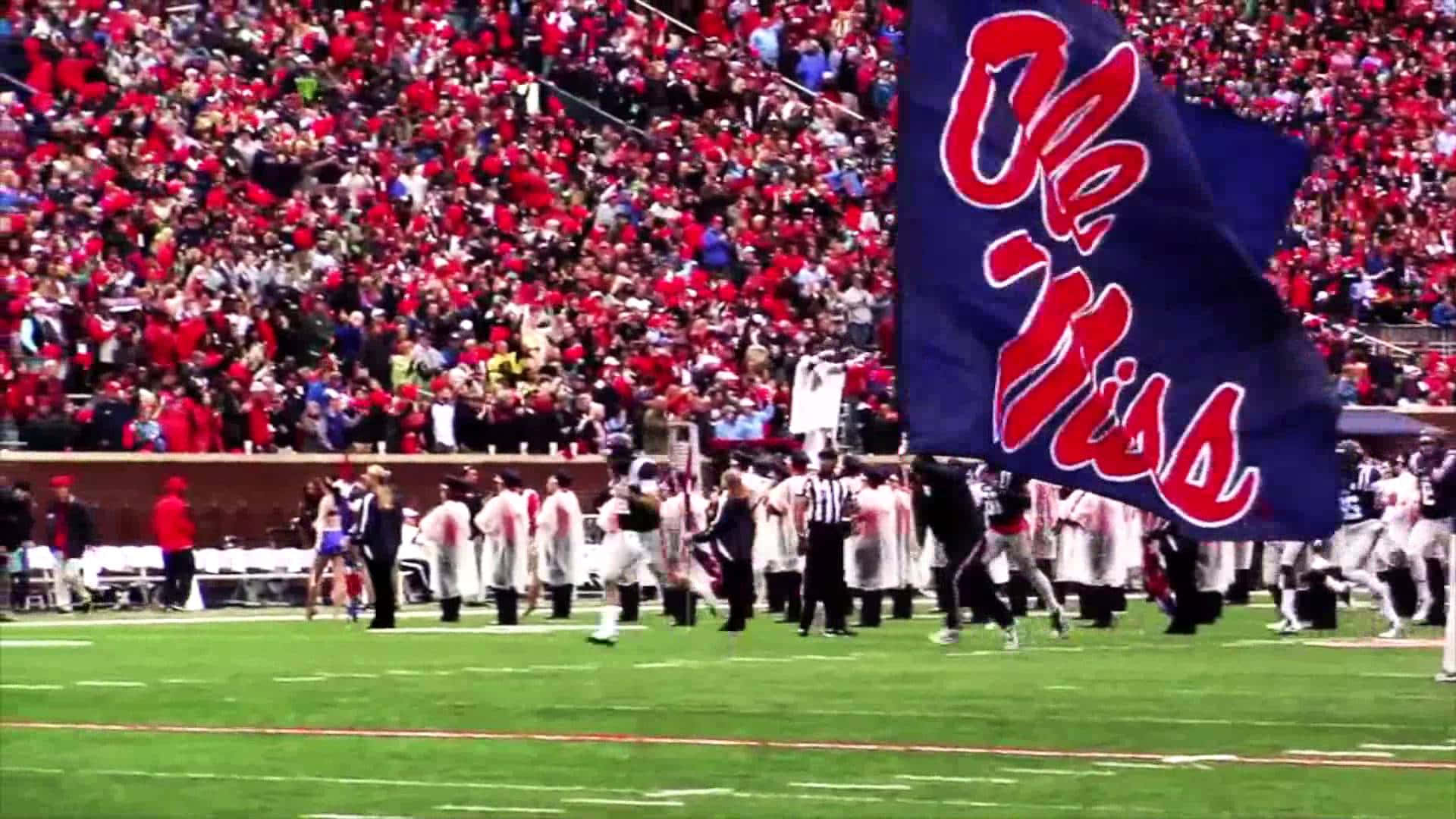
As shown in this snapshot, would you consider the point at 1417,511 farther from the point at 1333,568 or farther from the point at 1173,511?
the point at 1173,511

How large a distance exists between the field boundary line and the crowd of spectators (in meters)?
20.8

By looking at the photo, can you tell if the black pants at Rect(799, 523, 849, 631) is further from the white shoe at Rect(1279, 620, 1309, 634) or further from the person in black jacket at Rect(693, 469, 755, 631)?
the white shoe at Rect(1279, 620, 1309, 634)

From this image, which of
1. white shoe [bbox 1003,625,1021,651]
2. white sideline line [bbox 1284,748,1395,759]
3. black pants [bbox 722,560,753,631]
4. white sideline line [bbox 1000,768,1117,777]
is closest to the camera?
white sideline line [bbox 1000,768,1117,777]

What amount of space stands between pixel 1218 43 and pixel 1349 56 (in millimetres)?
2425

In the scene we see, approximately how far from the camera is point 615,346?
47375 mm

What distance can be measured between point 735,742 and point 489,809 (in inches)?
156

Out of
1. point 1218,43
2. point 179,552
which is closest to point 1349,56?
point 1218,43

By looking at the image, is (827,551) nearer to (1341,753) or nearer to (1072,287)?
(1341,753)

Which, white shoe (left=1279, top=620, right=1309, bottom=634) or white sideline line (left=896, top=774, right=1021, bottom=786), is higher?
white shoe (left=1279, top=620, right=1309, bottom=634)

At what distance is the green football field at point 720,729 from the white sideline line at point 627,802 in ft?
0.11

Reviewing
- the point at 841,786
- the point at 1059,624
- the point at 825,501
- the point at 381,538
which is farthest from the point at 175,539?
the point at 841,786

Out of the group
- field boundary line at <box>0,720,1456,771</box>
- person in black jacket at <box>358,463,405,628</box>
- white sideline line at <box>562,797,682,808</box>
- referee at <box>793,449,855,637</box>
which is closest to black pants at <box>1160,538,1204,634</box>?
referee at <box>793,449,855,637</box>

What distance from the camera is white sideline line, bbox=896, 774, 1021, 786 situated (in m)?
16.5

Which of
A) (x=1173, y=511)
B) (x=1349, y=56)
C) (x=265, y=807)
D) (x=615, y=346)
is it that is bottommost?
(x=265, y=807)
